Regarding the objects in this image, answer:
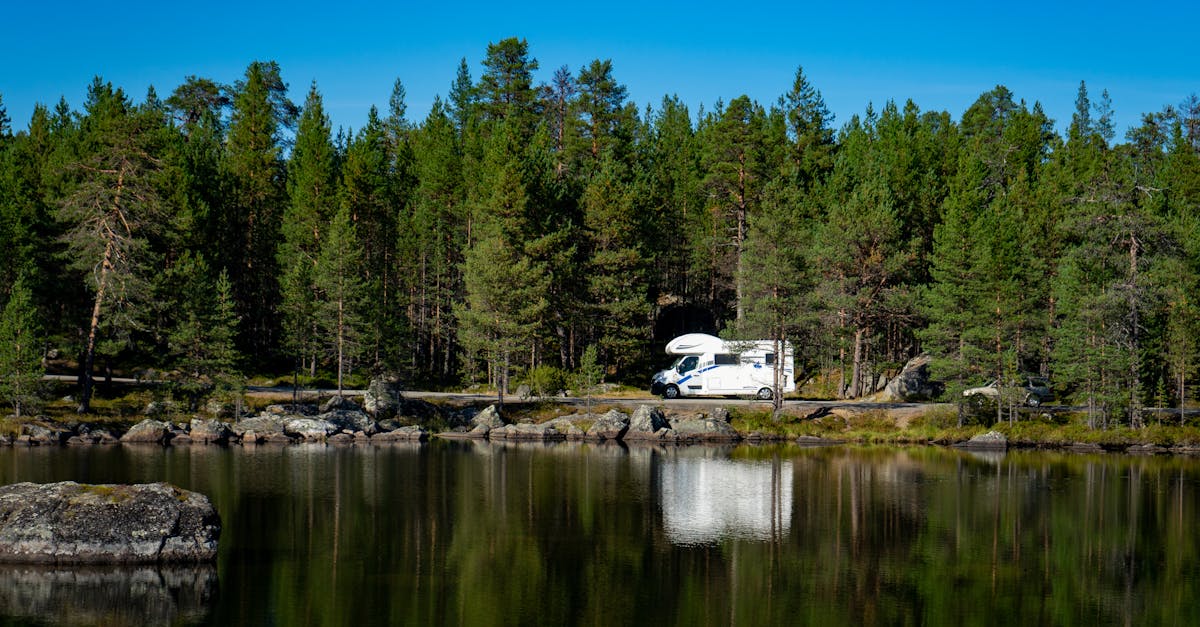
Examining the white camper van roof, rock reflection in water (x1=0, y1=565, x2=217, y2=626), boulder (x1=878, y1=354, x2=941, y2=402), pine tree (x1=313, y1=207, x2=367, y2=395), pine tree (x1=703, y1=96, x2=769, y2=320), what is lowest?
rock reflection in water (x1=0, y1=565, x2=217, y2=626)

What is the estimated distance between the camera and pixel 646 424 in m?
51.5

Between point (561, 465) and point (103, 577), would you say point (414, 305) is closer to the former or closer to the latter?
point (561, 465)

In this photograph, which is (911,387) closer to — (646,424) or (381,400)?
(646,424)

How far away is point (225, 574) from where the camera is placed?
21422 mm

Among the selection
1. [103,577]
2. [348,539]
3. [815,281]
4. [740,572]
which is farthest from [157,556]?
[815,281]

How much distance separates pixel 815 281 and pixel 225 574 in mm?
38832

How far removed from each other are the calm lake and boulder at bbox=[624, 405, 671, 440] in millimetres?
8629

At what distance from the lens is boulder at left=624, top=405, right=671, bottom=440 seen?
51.2 m

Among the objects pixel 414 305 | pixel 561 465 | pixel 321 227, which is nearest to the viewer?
pixel 561 465

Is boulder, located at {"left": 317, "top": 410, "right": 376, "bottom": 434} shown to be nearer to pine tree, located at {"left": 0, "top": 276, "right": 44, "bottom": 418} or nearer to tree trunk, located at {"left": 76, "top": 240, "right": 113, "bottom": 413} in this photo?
tree trunk, located at {"left": 76, "top": 240, "right": 113, "bottom": 413}

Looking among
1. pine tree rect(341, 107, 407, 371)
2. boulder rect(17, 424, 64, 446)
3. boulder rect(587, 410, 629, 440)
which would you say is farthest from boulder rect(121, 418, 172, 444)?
boulder rect(587, 410, 629, 440)

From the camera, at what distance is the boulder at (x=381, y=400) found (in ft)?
173

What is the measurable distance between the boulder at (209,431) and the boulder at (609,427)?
16958 millimetres

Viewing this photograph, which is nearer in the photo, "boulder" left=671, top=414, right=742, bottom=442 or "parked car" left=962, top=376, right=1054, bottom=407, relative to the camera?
"parked car" left=962, top=376, right=1054, bottom=407
